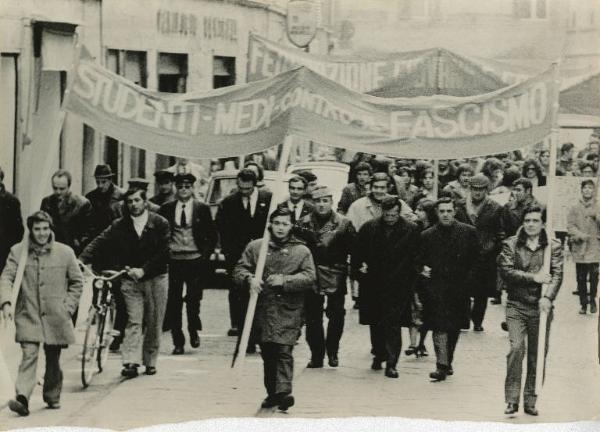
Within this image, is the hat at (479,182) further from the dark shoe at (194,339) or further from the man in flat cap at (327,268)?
the dark shoe at (194,339)

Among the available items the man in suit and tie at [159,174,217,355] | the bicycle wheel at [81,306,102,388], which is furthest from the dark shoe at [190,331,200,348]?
the bicycle wheel at [81,306,102,388]

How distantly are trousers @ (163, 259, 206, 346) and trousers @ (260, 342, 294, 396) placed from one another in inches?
85.6

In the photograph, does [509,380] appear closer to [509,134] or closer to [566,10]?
[509,134]

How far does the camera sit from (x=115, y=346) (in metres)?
14.0

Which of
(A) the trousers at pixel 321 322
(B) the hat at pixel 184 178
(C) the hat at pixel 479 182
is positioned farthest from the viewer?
(C) the hat at pixel 479 182

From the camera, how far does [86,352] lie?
12.8 m

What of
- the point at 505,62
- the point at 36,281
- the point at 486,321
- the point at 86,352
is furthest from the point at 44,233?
the point at 486,321

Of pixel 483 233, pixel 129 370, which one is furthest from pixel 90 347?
pixel 483 233

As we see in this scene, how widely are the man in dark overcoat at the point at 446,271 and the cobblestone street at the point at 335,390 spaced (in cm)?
31

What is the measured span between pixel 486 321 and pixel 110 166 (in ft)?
12.5

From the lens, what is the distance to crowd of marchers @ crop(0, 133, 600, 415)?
11.9 m

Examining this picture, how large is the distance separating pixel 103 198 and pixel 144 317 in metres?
1.33

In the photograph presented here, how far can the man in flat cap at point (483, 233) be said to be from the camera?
1488 cm

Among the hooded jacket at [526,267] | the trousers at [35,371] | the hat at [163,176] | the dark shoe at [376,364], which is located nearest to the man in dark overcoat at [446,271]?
the dark shoe at [376,364]
